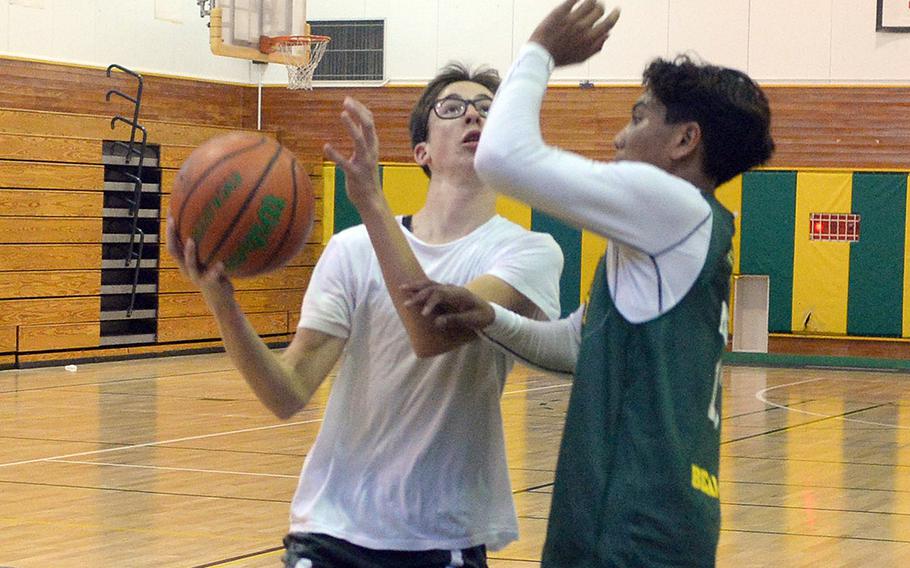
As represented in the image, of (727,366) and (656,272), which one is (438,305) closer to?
(656,272)

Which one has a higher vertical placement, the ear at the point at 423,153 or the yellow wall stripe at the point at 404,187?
the yellow wall stripe at the point at 404,187

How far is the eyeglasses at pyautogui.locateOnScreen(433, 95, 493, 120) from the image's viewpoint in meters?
2.86

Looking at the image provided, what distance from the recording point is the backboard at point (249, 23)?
15297 mm

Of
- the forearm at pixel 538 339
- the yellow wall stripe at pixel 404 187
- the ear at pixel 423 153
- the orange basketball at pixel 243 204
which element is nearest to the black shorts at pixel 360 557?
the forearm at pixel 538 339

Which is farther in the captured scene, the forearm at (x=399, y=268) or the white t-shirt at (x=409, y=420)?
the white t-shirt at (x=409, y=420)

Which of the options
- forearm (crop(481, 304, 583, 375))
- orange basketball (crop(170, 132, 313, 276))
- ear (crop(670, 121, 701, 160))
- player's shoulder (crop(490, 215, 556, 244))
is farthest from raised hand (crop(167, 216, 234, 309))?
ear (crop(670, 121, 701, 160))

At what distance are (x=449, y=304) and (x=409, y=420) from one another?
405 mm

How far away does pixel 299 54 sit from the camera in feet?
53.3

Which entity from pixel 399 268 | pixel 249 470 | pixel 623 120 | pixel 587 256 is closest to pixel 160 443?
pixel 249 470

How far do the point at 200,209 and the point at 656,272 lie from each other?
84cm

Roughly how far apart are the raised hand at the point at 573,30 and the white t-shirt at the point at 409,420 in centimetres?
55

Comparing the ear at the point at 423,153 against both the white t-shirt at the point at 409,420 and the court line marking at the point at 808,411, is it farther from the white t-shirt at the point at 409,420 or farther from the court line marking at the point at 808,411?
the court line marking at the point at 808,411

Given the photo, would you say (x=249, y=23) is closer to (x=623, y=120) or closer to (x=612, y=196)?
(x=623, y=120)

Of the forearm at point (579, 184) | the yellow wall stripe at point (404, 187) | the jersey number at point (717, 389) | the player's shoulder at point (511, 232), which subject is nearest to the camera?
the forearm at point (579, 184)
